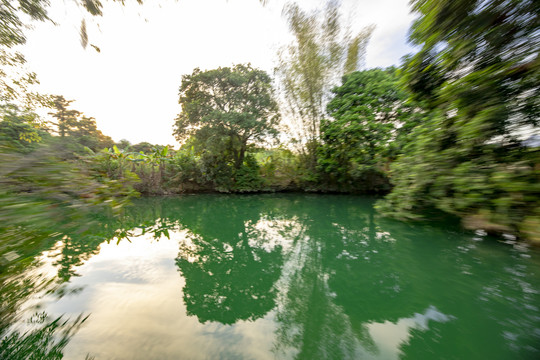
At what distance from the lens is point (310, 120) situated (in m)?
11.4

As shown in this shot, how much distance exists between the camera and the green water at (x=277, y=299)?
4.84 ft

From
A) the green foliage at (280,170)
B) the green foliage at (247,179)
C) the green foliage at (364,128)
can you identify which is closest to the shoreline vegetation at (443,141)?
the green foliage at (364,128)

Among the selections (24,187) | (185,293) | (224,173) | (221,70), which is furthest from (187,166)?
(24,187)

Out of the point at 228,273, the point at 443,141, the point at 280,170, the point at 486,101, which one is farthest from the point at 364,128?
the point at 228,273

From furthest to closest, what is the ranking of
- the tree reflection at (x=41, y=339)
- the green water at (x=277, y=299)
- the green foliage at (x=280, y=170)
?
1. the green foliage at (x=280, y=170)
2. the green water at (x=277, y=299)
3. the tree reflection at (x=41, y=339)

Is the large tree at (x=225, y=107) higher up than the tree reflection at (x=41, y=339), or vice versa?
the large tree at (x=225, y=107)

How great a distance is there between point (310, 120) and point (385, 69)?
170 inches

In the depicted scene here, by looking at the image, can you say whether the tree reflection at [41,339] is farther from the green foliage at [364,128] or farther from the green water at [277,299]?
the green foliage at [364,128]

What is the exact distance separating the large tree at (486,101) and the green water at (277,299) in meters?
1.21

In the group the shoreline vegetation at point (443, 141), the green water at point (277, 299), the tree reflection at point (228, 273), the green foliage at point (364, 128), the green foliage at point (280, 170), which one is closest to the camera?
the shoreline vegetation at point (443, 141)

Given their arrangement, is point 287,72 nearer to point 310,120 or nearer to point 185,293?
point 310,120

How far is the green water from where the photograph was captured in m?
1.47

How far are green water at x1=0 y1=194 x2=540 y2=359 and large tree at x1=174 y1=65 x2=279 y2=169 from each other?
7.86 meters

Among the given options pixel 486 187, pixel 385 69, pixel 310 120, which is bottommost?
pixel 486 187
